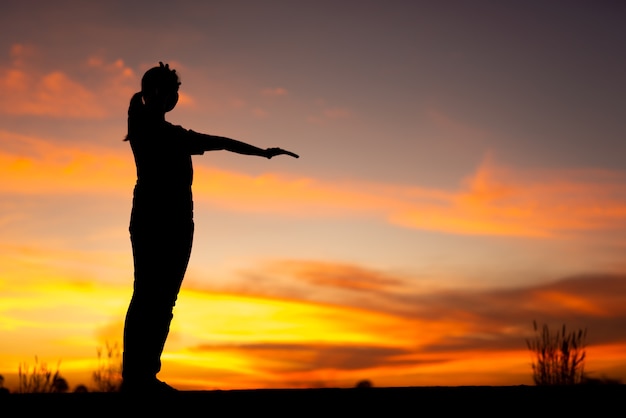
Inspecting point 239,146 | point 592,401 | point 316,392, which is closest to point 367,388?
point 316,392

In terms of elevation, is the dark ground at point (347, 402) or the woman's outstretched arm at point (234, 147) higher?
the woman's outstretched arm at point (234, 147)

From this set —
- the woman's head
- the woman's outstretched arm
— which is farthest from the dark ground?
the woman's head

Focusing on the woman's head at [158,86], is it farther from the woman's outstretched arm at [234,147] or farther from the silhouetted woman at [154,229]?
the woman's outstretched arm at [234,147]

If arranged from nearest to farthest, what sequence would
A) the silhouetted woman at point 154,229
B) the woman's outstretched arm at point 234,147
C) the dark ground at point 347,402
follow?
1. the dark ground at point 347,402
2. the silhouetted woman at point 154,229
3. the woman's outstretched arm at point 234,147

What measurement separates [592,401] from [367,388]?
57.8 inches

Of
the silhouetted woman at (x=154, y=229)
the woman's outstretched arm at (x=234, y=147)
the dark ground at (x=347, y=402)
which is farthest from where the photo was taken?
the woman's outstretched arm at (x=234, y=147)

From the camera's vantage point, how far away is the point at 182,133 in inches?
217

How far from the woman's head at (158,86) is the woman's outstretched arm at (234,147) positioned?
35cm

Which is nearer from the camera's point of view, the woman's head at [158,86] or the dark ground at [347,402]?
the dark ground at [347,402]

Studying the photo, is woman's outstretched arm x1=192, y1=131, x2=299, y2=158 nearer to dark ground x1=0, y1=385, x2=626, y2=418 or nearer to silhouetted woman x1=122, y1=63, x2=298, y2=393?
silhouetted woman x1=122, y1=63, x2=298, y2=393

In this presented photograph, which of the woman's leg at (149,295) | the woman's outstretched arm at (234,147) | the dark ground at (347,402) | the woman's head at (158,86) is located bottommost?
the dark ground at (347,402)

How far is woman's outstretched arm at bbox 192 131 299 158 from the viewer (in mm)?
5555

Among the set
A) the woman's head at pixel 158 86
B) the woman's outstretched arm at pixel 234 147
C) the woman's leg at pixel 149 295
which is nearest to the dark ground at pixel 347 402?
the woman's leg at pixel 149 295

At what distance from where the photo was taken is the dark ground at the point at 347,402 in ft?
14.6
